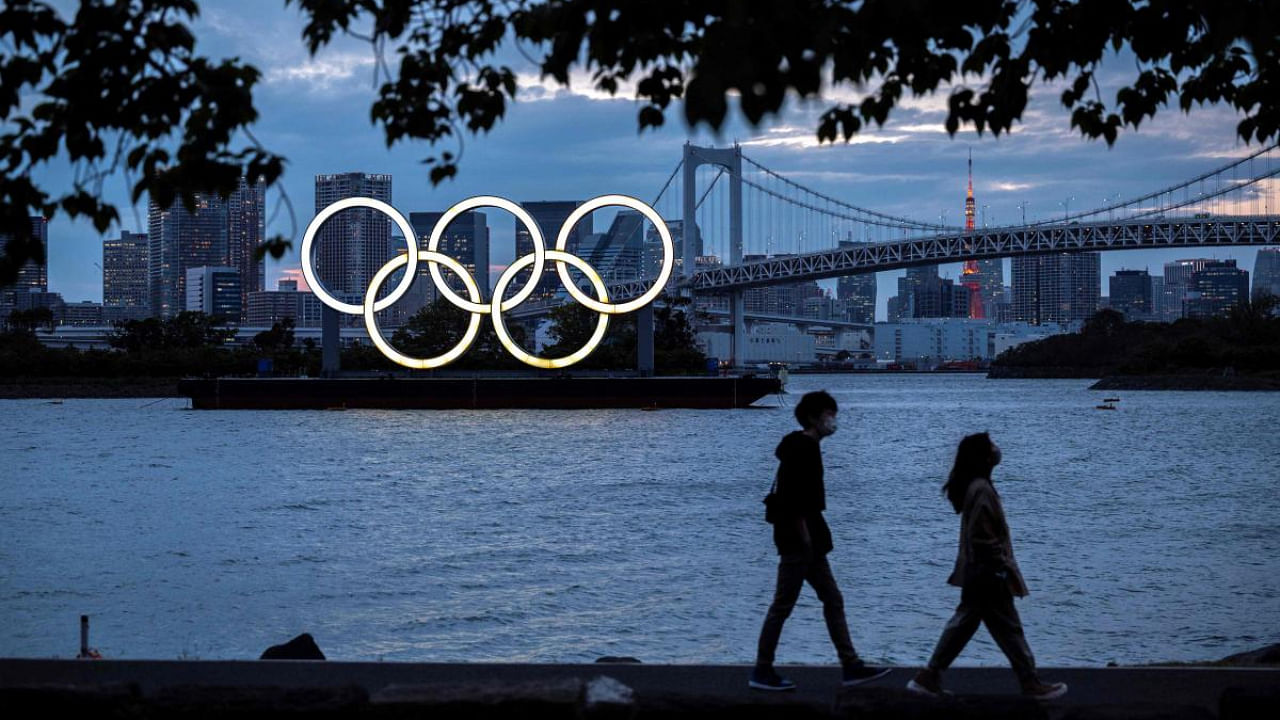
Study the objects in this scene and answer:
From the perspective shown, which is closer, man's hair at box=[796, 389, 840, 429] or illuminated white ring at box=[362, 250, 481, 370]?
man's hair at box=[796, 389, 840, 429]

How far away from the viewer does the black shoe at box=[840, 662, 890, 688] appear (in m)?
7.33

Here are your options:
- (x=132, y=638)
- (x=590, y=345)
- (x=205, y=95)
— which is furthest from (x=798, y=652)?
(x=590, y=345)

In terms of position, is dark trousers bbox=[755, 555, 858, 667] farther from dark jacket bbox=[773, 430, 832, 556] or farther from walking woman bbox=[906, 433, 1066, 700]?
walking woman bbox=[906, 433, 1066, 700]

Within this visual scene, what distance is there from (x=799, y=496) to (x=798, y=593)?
1.91 feet

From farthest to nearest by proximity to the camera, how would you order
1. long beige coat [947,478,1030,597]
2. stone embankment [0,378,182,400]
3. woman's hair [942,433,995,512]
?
stone embankment [0,378,182,400] < woman's hair [942,433,995,512] < long beige coat [947,478,1030,597]

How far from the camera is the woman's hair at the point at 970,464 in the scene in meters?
7.27

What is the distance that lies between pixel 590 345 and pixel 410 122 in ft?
176

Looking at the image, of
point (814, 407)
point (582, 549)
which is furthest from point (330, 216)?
point (814, 407)

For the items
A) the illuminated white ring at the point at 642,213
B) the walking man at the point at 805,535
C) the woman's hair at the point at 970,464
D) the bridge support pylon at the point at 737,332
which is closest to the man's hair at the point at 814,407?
the walking man at the point at 805,535

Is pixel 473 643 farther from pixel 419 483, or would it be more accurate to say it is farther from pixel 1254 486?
pixel 1254 486

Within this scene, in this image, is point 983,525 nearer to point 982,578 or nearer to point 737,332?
point 982,578

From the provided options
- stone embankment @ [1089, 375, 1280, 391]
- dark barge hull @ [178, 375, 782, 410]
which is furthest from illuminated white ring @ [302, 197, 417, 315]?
stone embankment @ [1089, 375, 1280, 391]

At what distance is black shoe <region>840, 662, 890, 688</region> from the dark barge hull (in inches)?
2498

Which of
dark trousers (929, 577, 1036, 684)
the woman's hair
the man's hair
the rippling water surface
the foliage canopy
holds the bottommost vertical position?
the rippling water surface
